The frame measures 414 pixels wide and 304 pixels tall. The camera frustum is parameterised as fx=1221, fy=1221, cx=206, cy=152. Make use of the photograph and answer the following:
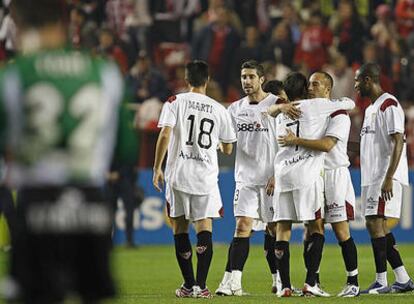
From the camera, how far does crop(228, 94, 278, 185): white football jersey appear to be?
1160cm

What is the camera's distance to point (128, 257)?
16.7m

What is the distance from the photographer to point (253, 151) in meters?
11.6

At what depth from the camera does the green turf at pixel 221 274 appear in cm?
1074

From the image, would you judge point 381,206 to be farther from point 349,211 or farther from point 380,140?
point 380,140

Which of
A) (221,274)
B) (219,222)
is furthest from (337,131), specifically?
(219,222)

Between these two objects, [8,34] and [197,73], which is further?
[8,34]

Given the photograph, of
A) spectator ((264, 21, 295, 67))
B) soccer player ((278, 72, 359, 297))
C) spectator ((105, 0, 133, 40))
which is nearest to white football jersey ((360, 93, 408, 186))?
soccer player ((278, 72, 359, 297))

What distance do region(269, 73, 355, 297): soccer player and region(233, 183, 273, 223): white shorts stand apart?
0.65 metres

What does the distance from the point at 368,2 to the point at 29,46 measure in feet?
59.4

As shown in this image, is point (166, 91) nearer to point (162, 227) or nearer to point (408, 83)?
point (162, 227)

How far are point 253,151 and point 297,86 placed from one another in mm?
945

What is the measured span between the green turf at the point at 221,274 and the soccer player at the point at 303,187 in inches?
14.7

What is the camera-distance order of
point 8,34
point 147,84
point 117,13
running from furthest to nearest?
point 117,13 < point 8,34 < point 147,84

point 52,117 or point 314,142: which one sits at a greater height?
point 52,117
